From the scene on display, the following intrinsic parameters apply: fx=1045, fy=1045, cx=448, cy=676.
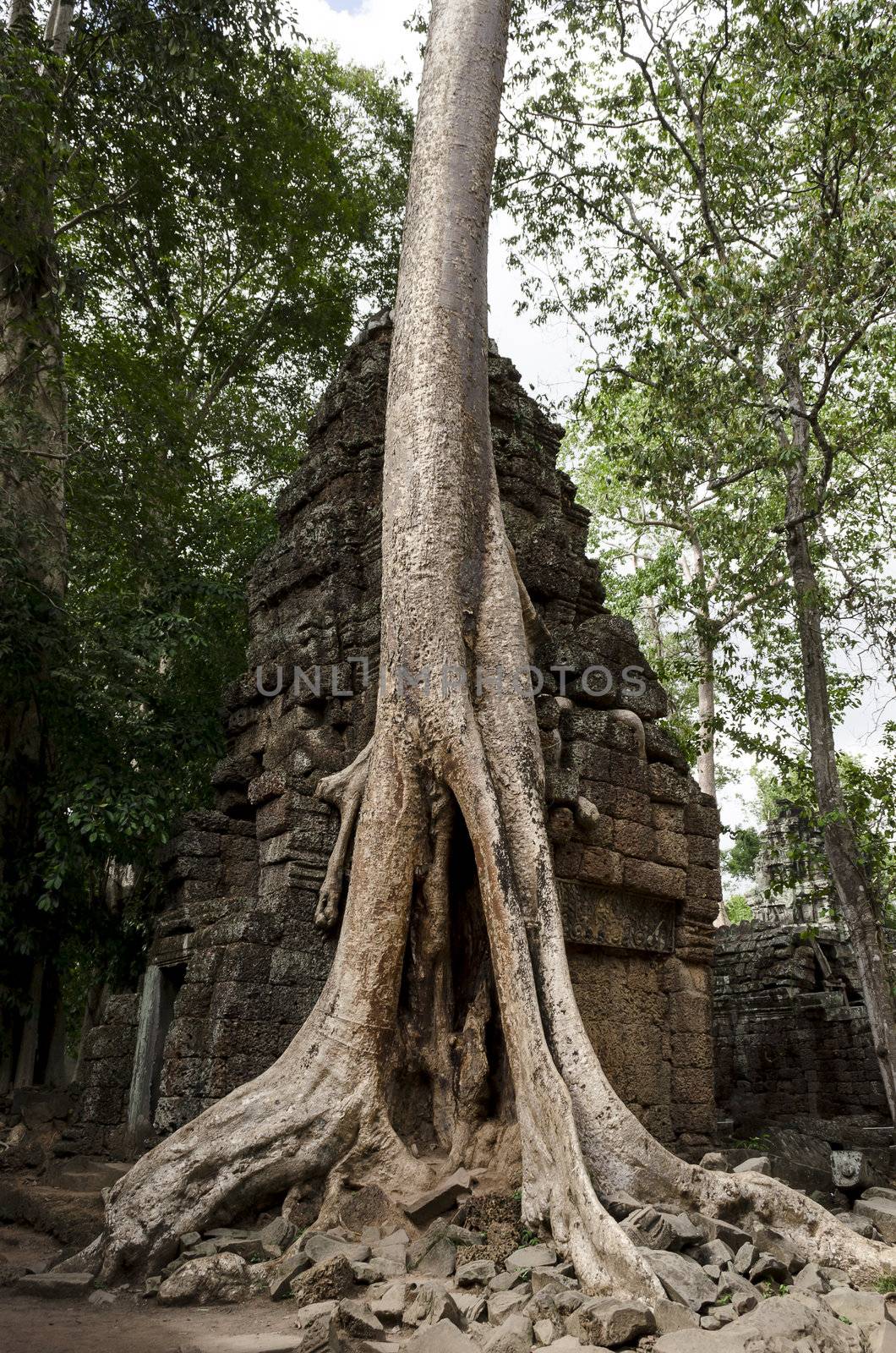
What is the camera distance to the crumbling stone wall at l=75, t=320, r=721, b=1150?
16.6 ft

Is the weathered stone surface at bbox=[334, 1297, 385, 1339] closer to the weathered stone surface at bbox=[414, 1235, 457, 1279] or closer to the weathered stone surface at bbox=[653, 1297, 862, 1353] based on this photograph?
the weathered stone surface at bbox=[414, 1235, 457, 1279]

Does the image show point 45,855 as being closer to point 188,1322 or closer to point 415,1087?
point 415,1087

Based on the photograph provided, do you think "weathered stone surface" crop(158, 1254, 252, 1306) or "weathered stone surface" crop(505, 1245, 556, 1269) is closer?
"weathered stone surface" crop(505, 1245, 556, 1269)

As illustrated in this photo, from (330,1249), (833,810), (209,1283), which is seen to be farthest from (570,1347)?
(833,810)

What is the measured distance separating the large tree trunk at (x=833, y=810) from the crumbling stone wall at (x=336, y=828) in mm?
1946

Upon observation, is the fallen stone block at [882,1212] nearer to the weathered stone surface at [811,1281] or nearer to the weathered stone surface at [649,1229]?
the weathered stone surface at [811,1281]

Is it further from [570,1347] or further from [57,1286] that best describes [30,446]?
[570,1347]

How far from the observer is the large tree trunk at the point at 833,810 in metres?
7.32

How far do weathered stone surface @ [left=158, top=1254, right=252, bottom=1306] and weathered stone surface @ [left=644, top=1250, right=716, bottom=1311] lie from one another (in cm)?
132

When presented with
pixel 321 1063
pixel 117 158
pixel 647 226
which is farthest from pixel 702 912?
pixel 117 158

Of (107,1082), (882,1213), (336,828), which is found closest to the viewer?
(882,1213)

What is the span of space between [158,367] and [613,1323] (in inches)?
446

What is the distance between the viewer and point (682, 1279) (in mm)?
3006

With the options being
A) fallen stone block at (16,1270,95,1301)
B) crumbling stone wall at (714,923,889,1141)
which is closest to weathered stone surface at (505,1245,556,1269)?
fallen stone block at (16,1270,95,1301)
